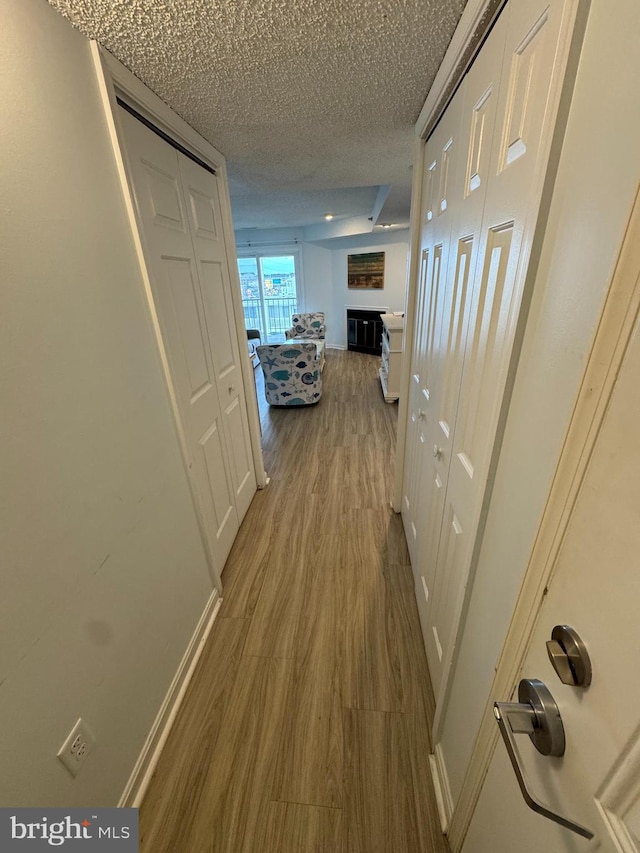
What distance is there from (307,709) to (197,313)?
177 cm

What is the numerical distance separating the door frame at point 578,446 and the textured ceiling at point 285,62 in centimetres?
99

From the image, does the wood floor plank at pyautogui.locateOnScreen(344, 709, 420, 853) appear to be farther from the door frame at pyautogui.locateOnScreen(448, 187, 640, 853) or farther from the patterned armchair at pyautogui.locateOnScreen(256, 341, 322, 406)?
the patterned armchair at pyautogui.locateOnScreen(256, 341, 322, 406)

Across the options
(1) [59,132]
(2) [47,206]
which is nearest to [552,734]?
(2) [47,206]

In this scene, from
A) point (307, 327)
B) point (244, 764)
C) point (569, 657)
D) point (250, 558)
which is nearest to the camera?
point (569, 657)

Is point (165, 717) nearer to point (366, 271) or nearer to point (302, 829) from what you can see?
point (302, 829)

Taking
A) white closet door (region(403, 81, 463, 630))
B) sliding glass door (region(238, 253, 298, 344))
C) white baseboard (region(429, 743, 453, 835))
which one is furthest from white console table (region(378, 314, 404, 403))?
sliding glass door (region(238, 253, 298, 344))

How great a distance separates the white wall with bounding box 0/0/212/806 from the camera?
74 centimetres

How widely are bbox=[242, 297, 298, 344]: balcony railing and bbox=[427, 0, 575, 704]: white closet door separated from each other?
710cm

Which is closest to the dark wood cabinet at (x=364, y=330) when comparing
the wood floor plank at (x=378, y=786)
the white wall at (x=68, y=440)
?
the white wall at (x=68, y=440)

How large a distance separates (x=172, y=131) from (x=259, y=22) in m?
0.65

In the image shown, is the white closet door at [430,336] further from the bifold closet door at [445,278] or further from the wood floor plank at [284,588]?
the wood floor plank at [284,588]

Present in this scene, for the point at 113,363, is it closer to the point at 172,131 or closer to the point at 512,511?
the point at 172,131

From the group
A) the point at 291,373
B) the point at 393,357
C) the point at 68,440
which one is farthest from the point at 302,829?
the point at 393,357

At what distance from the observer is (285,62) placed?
1.06m
